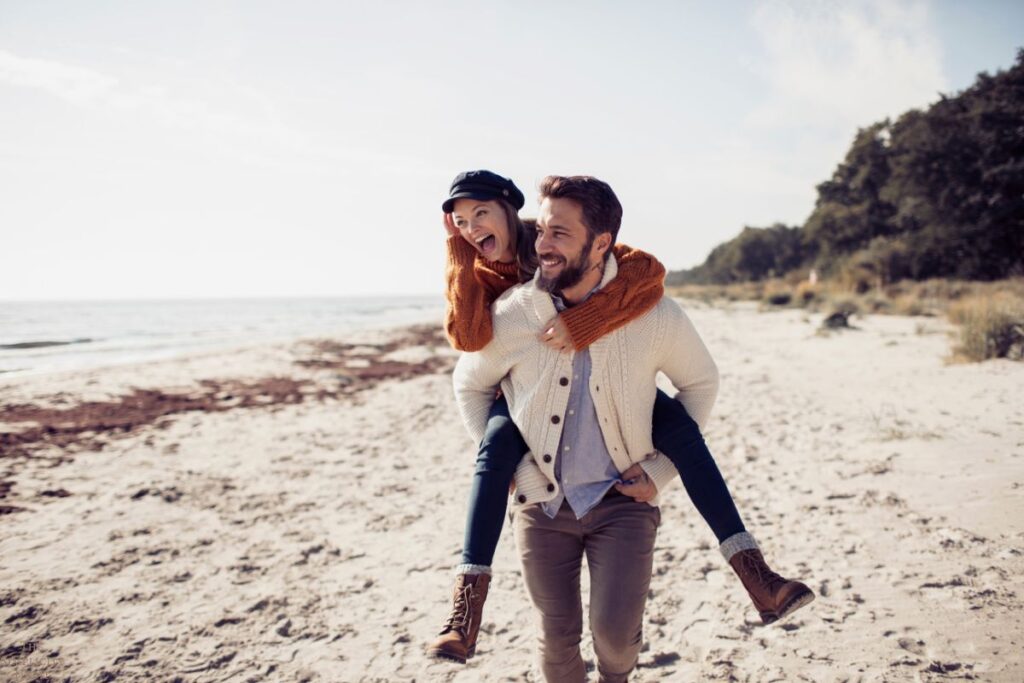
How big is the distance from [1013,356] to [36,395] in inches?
711

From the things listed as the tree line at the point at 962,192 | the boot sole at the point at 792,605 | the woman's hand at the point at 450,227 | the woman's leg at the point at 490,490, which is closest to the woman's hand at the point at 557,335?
the woman's leg at the point at 490,490

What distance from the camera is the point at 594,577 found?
2.16 metres

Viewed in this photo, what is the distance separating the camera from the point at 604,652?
6.99 feet

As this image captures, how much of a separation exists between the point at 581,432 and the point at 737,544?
68 cm

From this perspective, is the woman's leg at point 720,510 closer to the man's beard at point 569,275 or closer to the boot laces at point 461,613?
the man's beard at point 569,275

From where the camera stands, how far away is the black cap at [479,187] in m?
2.38

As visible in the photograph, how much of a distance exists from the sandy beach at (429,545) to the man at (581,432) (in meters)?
1.28

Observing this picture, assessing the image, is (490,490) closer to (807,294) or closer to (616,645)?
(616,645)

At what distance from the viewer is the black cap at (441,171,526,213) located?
2381mm

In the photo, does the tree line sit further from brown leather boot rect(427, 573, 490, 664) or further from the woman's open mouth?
brown leather boot rect(427, 573, 490, 664)

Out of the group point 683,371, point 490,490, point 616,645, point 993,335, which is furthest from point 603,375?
point 993,335

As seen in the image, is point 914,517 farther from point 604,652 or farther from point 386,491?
point 386,491

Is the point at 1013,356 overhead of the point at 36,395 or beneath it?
overhead

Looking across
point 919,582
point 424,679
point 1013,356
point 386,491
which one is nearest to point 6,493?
point 386,491
